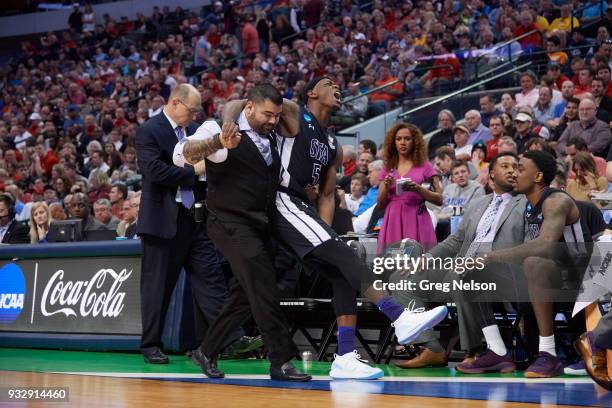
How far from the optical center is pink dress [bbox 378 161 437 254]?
786cm

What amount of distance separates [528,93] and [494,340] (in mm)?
7373

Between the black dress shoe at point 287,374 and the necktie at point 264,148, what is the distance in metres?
1.29

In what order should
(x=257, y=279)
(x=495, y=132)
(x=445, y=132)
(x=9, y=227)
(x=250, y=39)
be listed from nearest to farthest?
(x=257, y=279) → (x=495, y=132) → (x=9, y=227) → (x=445, y=132) → (x=250, y=39)

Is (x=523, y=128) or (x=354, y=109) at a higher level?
(x=354, y=109)

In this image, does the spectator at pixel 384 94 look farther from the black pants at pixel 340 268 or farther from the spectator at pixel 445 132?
the black pants at pixel 340 268

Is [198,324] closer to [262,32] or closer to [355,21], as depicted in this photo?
[355,21]

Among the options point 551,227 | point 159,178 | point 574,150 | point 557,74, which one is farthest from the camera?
point 557,74

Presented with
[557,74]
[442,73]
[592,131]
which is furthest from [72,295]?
[442,73]

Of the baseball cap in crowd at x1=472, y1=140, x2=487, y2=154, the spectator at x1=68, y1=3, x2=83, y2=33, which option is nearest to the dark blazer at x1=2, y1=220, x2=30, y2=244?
the baseball cap in crowd at x1=472, y1=140, x2=487, y2=154

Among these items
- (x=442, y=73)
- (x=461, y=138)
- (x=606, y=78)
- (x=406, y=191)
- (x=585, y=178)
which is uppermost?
(x=442, y=73)

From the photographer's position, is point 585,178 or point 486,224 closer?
point 486,224

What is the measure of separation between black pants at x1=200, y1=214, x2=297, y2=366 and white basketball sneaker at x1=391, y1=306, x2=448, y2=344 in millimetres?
692

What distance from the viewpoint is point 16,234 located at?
12.4 metres

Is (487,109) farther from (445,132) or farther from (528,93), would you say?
(445,132)
